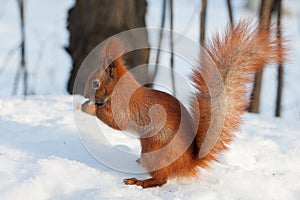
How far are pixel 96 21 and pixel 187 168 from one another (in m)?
2.81

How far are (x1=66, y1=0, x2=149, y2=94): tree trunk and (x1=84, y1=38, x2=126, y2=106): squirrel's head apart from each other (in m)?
2.30

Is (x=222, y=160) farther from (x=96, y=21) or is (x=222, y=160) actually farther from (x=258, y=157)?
(x=96, y=21)

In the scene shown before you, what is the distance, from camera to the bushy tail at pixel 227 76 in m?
2.41

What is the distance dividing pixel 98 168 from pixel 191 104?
1.84 ft

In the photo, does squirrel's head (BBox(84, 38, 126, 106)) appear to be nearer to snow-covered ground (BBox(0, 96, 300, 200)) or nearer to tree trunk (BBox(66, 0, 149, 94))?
snow-covered ground (BBox(0, 96, 300, 200))

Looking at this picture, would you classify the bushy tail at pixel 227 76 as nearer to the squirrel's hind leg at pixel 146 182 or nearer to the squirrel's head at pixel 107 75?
the squirrel's hind leg at pixel 146 182

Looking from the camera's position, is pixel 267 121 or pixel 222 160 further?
pixel 267 121

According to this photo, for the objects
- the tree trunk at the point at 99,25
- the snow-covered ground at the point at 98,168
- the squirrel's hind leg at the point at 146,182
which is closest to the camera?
the snow-covered ground at the point at 98,168

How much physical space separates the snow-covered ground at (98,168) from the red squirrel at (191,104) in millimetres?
129

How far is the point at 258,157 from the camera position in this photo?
296 centimetres

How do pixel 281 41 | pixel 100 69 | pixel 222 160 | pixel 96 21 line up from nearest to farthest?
pixel 281 41
pixel 100 69
pixel 222 160
pixel 96 21

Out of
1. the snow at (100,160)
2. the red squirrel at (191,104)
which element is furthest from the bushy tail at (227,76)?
the snow at (100,160)

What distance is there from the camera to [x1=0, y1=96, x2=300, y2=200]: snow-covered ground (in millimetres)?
2324

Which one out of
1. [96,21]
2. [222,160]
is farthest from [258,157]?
[96,21]
